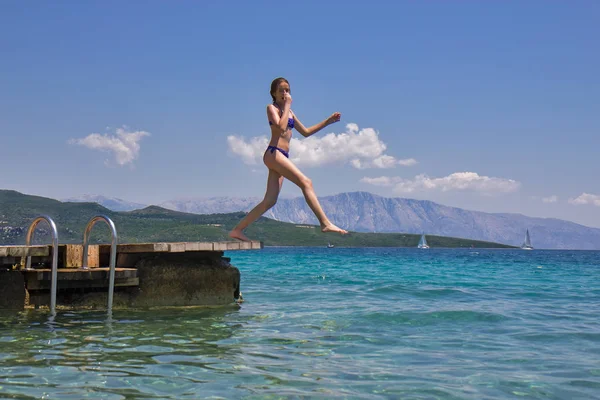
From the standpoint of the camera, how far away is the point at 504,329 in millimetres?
11414

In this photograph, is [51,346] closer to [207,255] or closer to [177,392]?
[177,392]

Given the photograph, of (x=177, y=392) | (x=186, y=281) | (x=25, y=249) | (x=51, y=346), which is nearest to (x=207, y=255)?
(x=186, y=281)

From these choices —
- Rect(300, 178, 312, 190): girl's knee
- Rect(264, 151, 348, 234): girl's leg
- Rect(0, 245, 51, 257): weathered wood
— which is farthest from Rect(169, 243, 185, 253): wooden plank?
Rect(300, 178, 312, 190): girl's knee

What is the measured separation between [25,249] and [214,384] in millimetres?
6807

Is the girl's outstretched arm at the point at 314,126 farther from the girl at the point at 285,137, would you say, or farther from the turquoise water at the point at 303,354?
the turquoise water at the point at 303,354

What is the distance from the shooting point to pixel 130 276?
12820 millimetres

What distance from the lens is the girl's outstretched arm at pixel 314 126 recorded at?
10391 mm

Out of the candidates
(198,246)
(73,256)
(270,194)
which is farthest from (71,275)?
(270,194)

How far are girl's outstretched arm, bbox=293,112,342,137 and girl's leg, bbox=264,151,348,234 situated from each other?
59cm

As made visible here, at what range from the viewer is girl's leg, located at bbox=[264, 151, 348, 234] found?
10.1m

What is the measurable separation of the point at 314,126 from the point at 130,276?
16.5ft

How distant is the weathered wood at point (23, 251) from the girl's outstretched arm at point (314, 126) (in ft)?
17.8

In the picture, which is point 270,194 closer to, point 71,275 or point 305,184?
point 305,184

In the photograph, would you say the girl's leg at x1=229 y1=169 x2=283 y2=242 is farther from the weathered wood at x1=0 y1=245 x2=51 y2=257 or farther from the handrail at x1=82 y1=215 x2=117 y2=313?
the weathered wood at x1=0 y1=245 x2=51 y2=257
